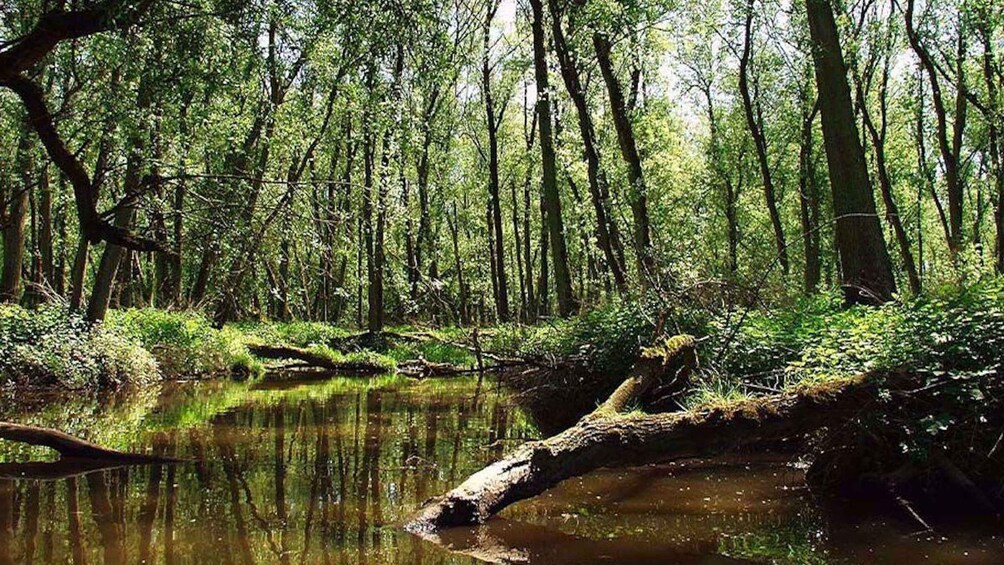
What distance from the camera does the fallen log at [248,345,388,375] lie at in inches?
867

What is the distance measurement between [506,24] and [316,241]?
78.2 ft

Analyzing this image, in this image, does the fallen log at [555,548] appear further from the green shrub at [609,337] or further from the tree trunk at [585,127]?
the tree trunk at [585,127]

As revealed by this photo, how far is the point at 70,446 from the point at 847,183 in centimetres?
1060

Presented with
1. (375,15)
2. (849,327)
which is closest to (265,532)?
(849,327)

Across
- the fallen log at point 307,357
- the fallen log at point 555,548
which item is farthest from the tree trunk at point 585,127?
the fallen log at point 555,548

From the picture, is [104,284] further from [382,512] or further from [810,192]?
[810,192]

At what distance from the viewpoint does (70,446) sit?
7.58m

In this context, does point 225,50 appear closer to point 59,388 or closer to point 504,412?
point 504,412

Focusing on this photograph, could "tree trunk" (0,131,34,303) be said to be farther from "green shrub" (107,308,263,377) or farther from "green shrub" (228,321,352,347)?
"green shrub" (228,321,352,347)

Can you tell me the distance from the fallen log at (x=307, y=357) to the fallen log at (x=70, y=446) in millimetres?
14074

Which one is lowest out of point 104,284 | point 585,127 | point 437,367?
point 437,367

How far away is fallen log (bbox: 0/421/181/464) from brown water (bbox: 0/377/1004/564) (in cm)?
24

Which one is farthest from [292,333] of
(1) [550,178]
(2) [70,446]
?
(2) [70,446]

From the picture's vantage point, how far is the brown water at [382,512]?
4.88 metres
